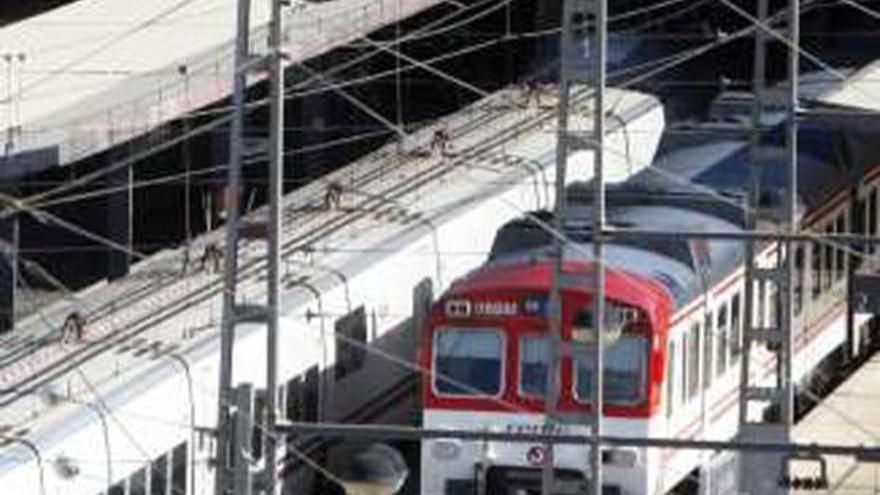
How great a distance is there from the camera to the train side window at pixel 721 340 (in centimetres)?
2069

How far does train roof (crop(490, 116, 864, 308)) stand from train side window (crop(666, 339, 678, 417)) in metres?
0.34

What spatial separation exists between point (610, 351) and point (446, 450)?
1284mm

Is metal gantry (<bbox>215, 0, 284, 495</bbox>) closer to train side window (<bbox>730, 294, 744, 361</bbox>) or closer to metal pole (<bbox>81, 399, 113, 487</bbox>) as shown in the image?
metal pole (<bbox>81, 399, 113, 487</bbox>)

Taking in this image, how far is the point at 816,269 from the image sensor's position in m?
23.9

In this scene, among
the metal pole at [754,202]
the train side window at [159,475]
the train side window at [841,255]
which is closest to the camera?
the metal pole at [754,202]

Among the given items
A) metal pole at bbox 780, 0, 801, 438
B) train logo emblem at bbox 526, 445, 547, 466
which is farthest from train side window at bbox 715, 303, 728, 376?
metal pole at bbox 780, 0, 801, 438

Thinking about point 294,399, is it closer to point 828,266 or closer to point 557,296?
Answer: point 557,296

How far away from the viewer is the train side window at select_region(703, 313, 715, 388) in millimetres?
20312

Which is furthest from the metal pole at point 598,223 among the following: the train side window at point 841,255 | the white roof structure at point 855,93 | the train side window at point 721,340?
the white roof structure at point 855,93

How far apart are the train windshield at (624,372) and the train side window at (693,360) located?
0.79 m

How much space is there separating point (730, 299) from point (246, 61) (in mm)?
9103

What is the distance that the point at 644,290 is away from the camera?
19141mm

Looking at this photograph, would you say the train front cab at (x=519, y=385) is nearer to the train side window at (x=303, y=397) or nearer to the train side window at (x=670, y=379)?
the train side window at (x=670, y=379)

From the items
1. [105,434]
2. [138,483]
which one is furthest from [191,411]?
[105,434]
